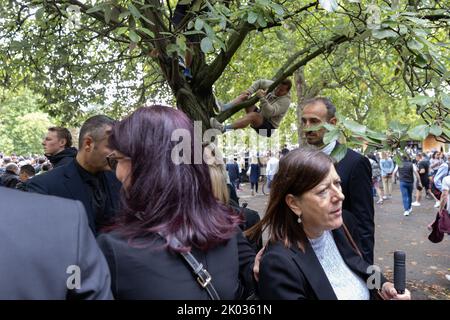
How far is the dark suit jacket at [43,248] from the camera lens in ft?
3.46

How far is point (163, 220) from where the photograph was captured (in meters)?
1.58

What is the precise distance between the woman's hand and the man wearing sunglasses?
75.0 inches

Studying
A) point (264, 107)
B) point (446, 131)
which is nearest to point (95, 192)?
point (264, 107)

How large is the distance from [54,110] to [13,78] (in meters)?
1.13

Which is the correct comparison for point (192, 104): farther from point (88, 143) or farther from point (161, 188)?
point (161, 188)

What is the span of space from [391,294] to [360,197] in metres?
1.11

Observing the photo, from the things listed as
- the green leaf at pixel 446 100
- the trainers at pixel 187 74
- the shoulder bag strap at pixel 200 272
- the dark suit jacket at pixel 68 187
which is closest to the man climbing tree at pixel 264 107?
the trainers at pixel 187 74

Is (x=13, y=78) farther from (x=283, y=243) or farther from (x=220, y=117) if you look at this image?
(x=283, y=243)

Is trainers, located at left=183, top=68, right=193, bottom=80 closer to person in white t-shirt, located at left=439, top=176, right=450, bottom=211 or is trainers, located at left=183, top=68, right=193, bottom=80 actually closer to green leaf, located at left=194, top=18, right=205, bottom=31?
green leaf, located at left=194, top=18, right=205, bottom=31

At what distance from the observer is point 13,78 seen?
694cm

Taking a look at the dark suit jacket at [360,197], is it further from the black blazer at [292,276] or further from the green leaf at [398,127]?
the black blazer at [292,276]

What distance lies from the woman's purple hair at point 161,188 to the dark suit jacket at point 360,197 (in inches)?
66.1
